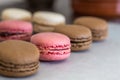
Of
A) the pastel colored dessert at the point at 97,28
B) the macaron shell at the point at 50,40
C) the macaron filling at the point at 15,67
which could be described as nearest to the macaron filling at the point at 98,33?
the pastel colored dessert at the point at 97,28

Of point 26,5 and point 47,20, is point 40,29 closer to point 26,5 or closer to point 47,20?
point 47,20

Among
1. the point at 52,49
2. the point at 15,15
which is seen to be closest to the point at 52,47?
the point at 52,49

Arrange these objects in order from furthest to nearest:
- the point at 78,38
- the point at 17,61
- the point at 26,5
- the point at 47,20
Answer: the point at 26,5
the point at 47,20
the point at 78,38
the point at 17,61

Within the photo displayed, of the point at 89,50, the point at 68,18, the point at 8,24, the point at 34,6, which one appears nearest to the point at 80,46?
the point at 89,50

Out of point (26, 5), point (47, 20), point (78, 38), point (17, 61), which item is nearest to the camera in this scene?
point (17, 61)

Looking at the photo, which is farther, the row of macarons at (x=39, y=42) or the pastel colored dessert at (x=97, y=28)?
the pastel colored dessert at (x=97, y=28)

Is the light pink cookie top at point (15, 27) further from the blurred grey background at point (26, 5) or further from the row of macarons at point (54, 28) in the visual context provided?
the blurred grey background at point (26, 5)
